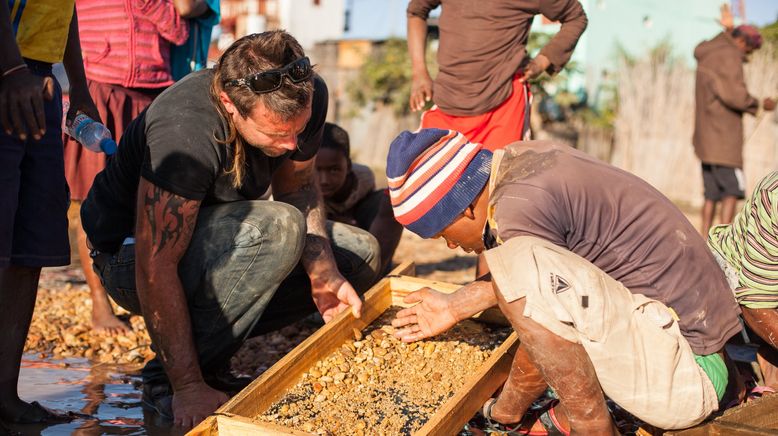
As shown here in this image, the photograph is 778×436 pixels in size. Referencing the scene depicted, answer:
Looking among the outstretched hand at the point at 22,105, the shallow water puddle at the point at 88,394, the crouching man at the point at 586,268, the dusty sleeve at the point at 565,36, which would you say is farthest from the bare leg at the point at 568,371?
the dusty sleeve at the point at 565,36

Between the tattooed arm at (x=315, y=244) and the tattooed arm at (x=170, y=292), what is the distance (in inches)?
28.6

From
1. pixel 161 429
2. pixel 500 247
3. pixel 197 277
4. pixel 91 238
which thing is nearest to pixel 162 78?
pixel 91 238

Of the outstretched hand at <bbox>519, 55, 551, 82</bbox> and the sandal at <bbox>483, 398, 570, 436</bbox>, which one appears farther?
the outstretched hand at <bbox>519, 55, 551, 82</bbox>

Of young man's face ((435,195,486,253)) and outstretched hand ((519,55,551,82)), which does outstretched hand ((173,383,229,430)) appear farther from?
outstretched hand ((519,55,551,82))

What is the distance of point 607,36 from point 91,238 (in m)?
19.7

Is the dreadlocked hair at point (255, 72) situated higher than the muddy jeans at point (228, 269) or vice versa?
the dreadlocked hair at point (255, 72)

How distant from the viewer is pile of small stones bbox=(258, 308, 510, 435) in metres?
2.80

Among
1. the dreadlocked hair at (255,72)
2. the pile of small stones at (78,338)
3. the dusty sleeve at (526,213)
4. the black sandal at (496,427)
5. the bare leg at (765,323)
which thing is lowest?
the pile of small stones at (78,338)

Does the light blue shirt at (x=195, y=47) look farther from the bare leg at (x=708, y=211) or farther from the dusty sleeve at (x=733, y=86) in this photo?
the bare leg at (x=708, y=211)

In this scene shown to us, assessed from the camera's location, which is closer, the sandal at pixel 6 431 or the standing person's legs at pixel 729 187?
the sandal at pixel 6 431

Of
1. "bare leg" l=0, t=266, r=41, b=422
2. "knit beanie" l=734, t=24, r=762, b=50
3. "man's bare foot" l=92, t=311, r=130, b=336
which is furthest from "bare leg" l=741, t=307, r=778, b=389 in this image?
"knit beanie" l=734, t=24, r=762, b=50

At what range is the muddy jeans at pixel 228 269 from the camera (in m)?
3.22

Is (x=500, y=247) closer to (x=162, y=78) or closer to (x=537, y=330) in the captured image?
(x=537, y=330)

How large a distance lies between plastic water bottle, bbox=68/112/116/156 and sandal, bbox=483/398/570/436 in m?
2.04
